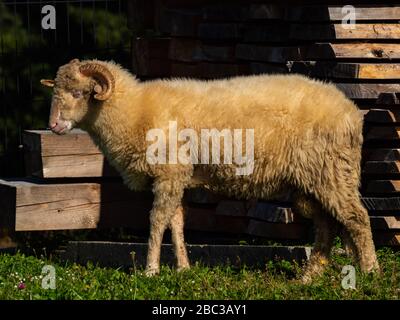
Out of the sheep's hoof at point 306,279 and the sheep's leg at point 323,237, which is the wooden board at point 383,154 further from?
the sheep's hoof at point 306,279

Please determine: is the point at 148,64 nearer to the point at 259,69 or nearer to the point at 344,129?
the point at 259,69

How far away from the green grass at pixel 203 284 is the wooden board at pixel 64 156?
1.59m

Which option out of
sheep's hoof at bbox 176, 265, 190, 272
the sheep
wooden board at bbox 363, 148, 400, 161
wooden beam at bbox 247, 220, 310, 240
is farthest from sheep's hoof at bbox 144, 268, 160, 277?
wooden board at bbox 363, 148, 400, 161

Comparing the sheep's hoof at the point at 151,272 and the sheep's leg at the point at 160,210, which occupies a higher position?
the sheep's leg at the point at 160,210

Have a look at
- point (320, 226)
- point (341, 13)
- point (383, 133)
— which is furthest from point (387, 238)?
point (341, 13)

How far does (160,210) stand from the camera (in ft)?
32.5

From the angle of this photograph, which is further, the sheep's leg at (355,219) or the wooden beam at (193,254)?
the wooden beam at (193,254)

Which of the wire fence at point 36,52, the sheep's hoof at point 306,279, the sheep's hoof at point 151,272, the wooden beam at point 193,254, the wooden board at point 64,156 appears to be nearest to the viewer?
the sheep's hoof at point 306,279

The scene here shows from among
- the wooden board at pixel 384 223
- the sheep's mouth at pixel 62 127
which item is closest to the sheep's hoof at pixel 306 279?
the wooden board at pixel 384 223

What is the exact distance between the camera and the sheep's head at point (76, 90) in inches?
391
